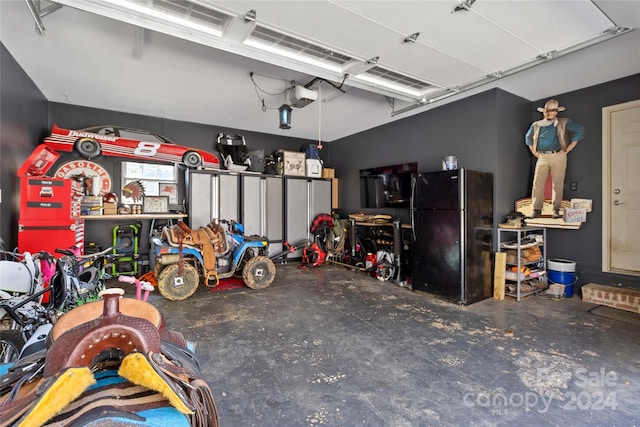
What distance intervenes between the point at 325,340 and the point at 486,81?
352 centimetres

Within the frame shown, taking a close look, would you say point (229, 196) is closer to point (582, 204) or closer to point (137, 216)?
point (137, 216)

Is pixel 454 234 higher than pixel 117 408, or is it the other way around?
pixel 454 234

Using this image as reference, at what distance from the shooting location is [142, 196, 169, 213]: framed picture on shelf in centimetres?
517

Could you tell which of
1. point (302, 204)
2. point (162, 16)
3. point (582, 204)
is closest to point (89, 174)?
point (162, 16)

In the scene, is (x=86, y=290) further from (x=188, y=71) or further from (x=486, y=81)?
(x=486, y=81)

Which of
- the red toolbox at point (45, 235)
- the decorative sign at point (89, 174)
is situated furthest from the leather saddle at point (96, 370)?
the decorative sign at point (89, 174)

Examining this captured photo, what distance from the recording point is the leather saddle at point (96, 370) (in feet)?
2.00

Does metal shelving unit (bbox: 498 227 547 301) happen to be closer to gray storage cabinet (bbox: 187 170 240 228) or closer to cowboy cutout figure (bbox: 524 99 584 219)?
cowboy cutout figure (bbox: 524 99 584 219)

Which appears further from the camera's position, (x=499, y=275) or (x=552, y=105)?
(x=552, y=105)

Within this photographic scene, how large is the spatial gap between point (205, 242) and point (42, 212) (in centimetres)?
179

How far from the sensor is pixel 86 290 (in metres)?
2.56

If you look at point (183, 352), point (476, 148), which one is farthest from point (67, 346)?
point (476, 148)

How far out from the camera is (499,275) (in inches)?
153

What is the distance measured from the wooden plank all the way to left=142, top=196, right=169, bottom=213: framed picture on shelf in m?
5.49
